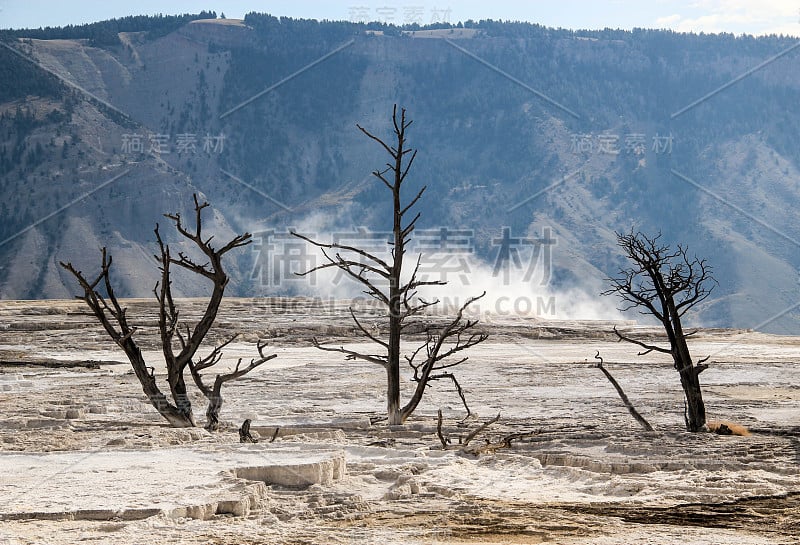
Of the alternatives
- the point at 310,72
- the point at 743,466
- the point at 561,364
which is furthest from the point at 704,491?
the point at 310,72

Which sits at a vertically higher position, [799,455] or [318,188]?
[318,188]

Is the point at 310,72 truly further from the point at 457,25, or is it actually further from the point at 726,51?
the point at 726,51

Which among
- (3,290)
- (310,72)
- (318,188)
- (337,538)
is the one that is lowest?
(337,538)

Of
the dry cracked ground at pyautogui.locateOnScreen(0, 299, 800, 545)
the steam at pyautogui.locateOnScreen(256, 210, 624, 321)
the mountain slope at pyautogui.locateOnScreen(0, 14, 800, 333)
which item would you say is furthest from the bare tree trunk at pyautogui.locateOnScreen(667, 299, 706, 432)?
the mountain slope at pyautogui.locateOnScreen(0, 14, 800, 333)

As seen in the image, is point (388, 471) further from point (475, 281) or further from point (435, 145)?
point (435, 145)

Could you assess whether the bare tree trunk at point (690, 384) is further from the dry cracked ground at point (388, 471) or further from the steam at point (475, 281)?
the steam at point (475, 281)

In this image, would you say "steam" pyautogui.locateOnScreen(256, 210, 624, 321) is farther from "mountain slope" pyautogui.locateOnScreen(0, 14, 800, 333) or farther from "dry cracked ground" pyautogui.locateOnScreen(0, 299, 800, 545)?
"dry cracked ground" pyautogui.locateOnScreen(0, 299, 800, 545)

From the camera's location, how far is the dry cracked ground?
6.43m

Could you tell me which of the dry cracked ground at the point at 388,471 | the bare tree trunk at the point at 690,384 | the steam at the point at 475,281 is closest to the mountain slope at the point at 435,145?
the steam at the point at 475,281

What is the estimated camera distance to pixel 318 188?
125500mm

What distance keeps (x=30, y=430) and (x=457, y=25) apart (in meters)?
145

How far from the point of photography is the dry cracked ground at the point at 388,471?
21.1 ft

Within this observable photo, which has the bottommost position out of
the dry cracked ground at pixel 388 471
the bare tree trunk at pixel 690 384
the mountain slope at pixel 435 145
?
the dry cracked ground at pixel 388 471

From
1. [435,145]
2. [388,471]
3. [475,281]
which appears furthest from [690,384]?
[435,145]
